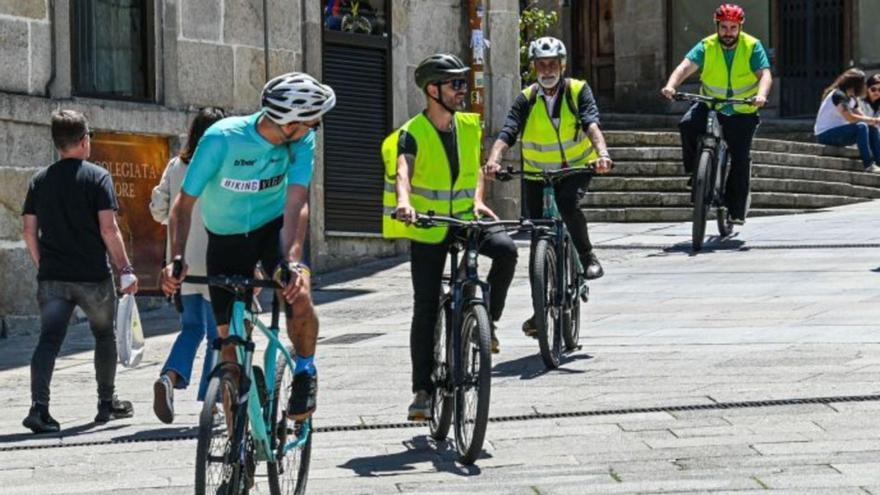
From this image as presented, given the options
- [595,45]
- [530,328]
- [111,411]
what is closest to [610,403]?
[530,328]

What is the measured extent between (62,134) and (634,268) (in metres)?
7.10

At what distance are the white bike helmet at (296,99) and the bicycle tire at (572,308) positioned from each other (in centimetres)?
408

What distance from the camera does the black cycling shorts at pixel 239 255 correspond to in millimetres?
8117

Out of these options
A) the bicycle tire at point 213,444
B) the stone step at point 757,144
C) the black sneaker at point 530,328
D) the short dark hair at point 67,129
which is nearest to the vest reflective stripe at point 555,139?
the black sneaker at point 530,328

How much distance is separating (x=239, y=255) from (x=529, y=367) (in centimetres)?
365

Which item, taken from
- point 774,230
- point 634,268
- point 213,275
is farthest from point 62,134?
point 774,230

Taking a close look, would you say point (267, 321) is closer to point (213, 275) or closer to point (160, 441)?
point (160, 441)

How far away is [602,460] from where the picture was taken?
8539 mm

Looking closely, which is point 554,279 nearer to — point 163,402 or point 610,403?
point 610,403

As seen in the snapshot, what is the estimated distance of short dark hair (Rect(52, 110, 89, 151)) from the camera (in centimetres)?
1047

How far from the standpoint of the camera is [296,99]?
306 inches

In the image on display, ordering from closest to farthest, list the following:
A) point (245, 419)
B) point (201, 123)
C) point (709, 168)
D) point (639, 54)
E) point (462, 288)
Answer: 1. point (245, 419)
2. point (462, 288)
3. point (201, 123)
4. point (709, 168)
5. point (639, 54)

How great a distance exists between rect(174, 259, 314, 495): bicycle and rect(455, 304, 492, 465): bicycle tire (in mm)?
850

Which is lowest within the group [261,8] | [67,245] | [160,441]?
[160,441]
